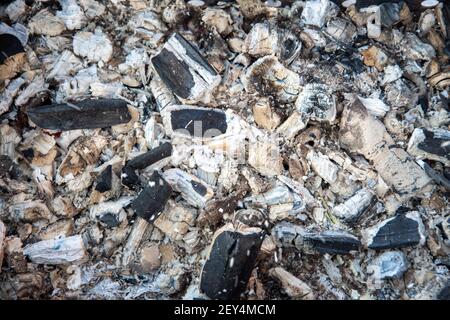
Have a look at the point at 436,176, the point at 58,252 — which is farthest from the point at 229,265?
the point at 436,176

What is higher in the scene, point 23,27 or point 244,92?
point 23,27

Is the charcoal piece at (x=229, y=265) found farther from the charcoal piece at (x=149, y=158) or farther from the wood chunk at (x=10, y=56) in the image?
the wood chunk at (x=10, y=56)

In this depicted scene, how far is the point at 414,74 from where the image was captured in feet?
9.46

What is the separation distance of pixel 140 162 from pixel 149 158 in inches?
2.3

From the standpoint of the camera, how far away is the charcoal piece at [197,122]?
260 cm

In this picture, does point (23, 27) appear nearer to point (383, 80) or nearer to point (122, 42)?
point (122, 42)

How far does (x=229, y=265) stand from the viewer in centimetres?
227

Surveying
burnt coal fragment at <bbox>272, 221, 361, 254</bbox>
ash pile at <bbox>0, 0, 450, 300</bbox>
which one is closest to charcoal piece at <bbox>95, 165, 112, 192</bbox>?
ash pile at <bbox>0, 0, 450, 300</bbox>

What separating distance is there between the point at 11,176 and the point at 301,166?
1.78 meters

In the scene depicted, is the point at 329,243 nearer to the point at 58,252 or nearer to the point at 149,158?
the point at 149,158

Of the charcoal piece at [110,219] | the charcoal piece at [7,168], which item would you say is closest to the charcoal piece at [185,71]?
the charcoal piece at [110,219]

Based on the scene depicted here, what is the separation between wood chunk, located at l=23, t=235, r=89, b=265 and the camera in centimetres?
245
